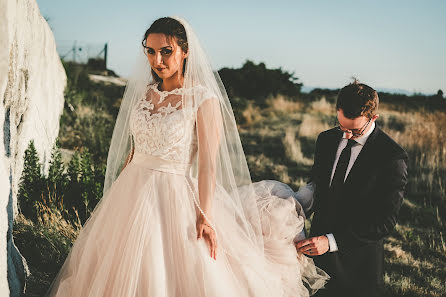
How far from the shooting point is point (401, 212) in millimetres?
6348

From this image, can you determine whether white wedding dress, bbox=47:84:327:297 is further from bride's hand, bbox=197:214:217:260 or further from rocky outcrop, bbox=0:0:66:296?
rocky outcrop, bbox=0:0:66:296

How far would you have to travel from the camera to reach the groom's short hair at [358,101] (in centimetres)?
243

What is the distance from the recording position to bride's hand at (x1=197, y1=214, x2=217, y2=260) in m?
2.35

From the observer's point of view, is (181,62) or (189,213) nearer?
(189,213)

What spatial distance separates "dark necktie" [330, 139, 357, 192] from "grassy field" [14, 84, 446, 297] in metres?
2.01

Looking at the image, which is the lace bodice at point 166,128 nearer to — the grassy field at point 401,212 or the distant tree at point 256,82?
the grassy field at point 401,212

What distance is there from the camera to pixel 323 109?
702 inches

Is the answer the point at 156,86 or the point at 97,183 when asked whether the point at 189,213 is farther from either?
the point at 97,183

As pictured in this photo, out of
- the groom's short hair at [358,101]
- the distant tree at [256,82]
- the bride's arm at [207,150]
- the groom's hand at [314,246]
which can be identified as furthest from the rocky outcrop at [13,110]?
the distant tree at [256,82]

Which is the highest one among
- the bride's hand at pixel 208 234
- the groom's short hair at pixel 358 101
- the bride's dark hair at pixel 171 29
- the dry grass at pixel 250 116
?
the bride's dark hair at pixel 171 29

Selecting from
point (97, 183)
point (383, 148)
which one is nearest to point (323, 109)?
point (97, 183)

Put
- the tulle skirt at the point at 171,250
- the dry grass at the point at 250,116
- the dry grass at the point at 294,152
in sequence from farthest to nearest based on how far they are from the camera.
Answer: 1. the dry grass at the point at 250,116
2. the dry grass at the point at 294,152
3. the tulle skirt at the point at 171,250

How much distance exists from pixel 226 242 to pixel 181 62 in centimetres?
128

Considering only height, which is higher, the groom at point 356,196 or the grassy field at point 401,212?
the groom at point 356,196
